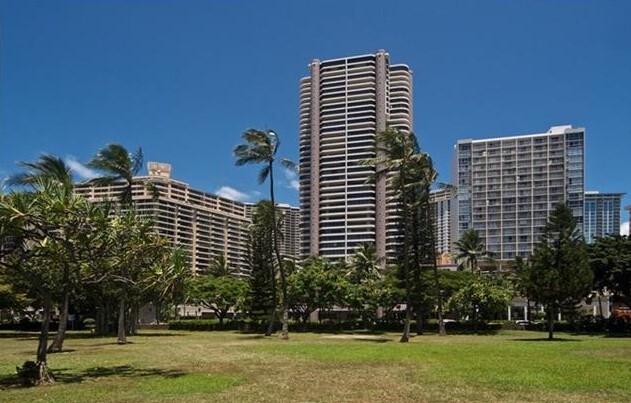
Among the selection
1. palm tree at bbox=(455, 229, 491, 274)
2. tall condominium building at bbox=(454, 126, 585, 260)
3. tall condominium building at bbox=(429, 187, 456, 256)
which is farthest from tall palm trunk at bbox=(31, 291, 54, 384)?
tall condominium building at bbox=(429, 187, 456, 256)

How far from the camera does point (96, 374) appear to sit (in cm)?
1688

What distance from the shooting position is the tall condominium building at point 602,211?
552ft

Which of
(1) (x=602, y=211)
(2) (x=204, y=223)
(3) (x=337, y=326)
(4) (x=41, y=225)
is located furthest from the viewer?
(1) (x=602, y=211)

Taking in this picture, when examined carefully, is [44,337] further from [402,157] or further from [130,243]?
[402,157]

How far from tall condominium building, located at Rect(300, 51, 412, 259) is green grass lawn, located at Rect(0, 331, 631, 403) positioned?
83.8m

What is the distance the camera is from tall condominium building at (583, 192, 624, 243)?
6629 inches

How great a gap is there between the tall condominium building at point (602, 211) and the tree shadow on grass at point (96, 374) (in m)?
169

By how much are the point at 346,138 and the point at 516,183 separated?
4099 cm

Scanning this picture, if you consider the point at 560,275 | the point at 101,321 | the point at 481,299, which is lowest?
the point at 101,321

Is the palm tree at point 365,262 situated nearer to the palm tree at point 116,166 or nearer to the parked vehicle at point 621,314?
the parked vehicle at point 621,314

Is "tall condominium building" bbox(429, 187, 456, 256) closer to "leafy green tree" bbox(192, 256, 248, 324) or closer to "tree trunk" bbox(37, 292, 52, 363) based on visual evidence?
"leafy green tree" bbox(192, 256, 248, 324)

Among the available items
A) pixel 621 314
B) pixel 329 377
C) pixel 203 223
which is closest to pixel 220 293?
pixel 621 314

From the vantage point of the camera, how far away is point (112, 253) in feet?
57.8

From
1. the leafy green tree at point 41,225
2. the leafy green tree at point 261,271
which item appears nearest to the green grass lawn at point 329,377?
the leafy green tree at point 41,225
